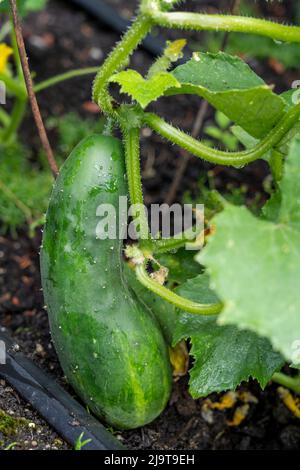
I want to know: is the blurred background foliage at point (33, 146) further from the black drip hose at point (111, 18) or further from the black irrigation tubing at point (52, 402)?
the black irrigation tubing at point (52, 402)

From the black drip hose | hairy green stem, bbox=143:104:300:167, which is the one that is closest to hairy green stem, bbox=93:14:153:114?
hairy green stem, bbox=143:104:300:167

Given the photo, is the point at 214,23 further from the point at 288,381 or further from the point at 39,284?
the point at 39,284

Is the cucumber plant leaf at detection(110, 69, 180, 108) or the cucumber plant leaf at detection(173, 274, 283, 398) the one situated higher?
the cucumber plant leaf at detection(110, 69, 180, 108)

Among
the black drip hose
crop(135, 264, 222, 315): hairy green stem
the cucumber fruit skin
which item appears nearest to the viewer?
crop(135, 264, 222, 315): hairy green stem

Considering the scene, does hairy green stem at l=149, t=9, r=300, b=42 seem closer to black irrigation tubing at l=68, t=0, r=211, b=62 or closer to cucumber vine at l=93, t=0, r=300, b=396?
cucumber vine at l=93, t=0, r=300, b=396

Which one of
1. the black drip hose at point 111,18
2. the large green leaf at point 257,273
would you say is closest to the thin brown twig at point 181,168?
the black drip hose at point 111,18
